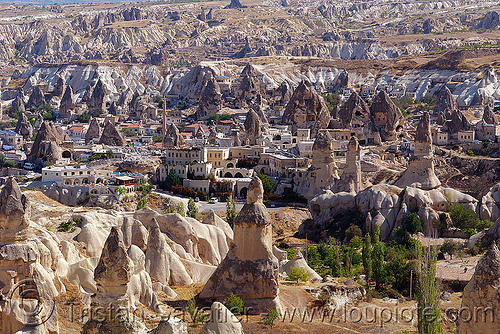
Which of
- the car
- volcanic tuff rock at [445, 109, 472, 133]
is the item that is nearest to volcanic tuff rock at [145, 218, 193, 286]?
the car

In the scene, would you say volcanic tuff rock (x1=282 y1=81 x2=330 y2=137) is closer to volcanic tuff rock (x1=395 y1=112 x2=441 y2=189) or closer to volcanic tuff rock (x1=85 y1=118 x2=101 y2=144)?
volcanic tuff rock (x1=85 y1=118 x2=101 y2=144)

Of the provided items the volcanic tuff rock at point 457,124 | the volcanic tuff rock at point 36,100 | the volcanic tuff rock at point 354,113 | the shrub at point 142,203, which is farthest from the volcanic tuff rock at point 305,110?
the volcanic tuff rock at point 36,100

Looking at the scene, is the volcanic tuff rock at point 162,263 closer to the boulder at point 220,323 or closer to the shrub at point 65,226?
the shrub at point 65,226

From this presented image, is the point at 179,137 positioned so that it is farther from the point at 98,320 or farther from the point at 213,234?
the point at 98,320

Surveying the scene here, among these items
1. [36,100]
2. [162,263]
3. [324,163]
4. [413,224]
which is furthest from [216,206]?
[36,100]

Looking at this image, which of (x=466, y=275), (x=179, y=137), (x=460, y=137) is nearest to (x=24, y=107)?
(x=179, y=137)

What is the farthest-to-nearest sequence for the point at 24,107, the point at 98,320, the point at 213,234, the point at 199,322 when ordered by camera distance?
the point at 24,107 → the point at 213,234 → the point at 199,322 → the point at 98,320
